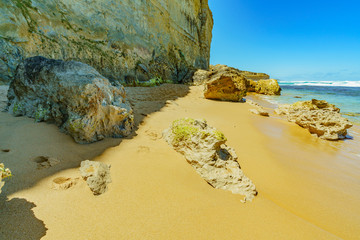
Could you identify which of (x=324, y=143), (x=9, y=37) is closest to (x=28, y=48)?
(x=9, y=37)

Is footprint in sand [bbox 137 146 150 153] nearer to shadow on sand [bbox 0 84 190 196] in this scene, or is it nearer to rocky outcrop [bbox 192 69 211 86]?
shadow on sand [bbox 0 84 190 196]

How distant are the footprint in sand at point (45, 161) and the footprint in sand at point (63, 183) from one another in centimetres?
27

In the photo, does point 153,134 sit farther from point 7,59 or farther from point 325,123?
point 7,59

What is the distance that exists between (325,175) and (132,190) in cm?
290

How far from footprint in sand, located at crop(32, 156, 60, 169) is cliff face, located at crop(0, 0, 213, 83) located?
7.29 feet

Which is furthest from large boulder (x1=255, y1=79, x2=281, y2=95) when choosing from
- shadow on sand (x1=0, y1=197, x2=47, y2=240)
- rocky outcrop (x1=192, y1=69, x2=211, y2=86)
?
shadow on sand (x1=0, y1=197, x2=47, y2=240)

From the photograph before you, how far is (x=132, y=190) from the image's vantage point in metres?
1.60

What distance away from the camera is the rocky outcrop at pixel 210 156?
192 centimetres

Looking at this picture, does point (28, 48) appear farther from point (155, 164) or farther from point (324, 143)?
point (324, 143)

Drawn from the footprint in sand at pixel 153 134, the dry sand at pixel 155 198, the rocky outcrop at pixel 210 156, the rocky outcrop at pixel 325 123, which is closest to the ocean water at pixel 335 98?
the rocky outcrop at pixel 325 123

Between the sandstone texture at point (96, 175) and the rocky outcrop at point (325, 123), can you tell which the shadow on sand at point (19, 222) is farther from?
the rocky outcrop at point (325, 123)

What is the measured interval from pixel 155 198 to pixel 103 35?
10496 mm

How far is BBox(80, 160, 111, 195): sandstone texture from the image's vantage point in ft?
5.09

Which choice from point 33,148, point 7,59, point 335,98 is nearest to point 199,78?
point 7,59
